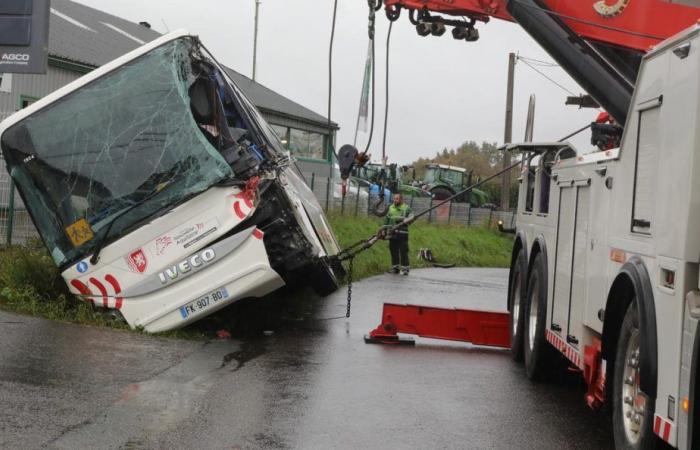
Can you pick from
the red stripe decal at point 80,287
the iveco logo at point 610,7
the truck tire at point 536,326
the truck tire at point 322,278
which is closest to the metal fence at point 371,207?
the truck tire at point 322,278

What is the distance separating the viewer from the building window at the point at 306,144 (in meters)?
42.7

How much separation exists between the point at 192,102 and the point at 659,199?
601 centimetres

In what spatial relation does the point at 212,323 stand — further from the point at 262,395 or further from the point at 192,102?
the point at 262,395

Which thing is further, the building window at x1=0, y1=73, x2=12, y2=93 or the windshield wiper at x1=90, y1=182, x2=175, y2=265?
the building window at x1=0, y1=73, x2=12, y2=93

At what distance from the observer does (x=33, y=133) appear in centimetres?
1024

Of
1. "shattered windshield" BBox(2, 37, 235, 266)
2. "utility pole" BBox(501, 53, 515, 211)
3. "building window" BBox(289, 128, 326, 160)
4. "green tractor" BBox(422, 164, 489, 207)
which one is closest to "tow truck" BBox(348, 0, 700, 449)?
"shattered windshield" BBox(2, 37, 235, 266)

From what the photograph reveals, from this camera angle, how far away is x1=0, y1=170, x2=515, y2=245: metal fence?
14250 millimetres

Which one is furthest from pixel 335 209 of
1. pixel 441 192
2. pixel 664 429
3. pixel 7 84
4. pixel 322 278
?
pixel 664 429

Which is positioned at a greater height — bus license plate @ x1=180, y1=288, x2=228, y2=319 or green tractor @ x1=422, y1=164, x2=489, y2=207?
green tractor @ x1=422, y1=164, x2=489, y2=207

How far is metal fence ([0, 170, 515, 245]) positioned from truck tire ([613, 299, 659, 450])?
828 cm

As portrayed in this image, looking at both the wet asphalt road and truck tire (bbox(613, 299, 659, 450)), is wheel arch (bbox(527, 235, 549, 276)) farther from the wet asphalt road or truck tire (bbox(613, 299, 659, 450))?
truck tire (bbox(613, 299, 659, 450))

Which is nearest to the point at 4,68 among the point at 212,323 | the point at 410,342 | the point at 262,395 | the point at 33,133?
the point at 33,133

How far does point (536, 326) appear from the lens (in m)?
9.44

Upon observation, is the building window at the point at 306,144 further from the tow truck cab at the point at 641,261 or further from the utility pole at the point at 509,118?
the tow truck cab at the point at 641,261
